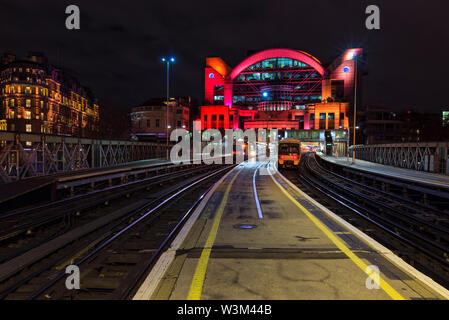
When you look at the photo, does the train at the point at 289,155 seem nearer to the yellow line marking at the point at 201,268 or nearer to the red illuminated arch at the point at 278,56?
the yellow line marking at the point at 201,268

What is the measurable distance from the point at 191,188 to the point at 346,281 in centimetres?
1324

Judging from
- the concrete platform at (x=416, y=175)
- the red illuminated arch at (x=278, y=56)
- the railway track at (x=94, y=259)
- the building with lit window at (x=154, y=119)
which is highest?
the red illuminated arch at (x=278, y=56)

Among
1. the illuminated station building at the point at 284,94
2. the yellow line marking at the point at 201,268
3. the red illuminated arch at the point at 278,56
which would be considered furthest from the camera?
the red illuminated arch at the point at 278,56

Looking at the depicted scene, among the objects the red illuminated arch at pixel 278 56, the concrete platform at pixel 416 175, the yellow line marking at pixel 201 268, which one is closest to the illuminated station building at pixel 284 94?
the red illuminated arch at pixel 278 56

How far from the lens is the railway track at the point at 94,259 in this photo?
4883mm

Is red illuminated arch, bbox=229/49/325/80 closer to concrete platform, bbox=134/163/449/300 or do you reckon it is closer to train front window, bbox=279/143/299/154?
train front window, bbox=279/143/299/154

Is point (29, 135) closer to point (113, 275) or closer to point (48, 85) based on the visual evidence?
point (113, 275)

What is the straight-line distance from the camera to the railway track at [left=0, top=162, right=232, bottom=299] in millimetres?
4883

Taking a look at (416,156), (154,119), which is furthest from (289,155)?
(154,119)

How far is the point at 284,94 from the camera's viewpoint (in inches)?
3952

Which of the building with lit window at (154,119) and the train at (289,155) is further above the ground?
the building with lit window at (154,119)

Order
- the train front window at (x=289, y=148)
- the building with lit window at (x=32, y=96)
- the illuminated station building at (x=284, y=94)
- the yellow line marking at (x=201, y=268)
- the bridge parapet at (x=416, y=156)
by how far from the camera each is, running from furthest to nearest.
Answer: the illuminated station building at (x=284, y=94) → the building with lit window at (x=32, y=96) → the train front window at (x=289, y=148) → the bridge parapet at (x=416, y=156) → the yellow line marking at (x=201, y=268)

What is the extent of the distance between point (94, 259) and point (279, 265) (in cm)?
371

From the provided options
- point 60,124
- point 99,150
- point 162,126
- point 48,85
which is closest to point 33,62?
point 48,85
